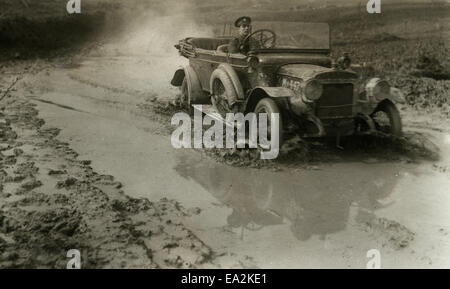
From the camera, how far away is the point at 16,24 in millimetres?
17359

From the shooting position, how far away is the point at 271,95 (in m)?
6.62

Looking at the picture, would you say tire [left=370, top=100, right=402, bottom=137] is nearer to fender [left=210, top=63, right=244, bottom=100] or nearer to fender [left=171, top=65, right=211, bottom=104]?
fender [left=210, top=63, right=244, bottom=100]

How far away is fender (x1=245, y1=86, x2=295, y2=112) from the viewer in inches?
263

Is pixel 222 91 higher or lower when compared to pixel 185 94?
higher

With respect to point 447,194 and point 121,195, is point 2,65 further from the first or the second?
point 447,194

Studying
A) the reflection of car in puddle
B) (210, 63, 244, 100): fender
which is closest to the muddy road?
the reflection of car in puddle

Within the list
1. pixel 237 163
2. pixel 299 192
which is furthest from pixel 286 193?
pixel 237 163

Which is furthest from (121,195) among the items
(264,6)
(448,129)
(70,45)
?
(264,6)

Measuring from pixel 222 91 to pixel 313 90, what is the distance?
1.98 metres

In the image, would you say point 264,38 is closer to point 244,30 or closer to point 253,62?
point 244,30

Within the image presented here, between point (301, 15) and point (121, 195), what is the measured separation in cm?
1495

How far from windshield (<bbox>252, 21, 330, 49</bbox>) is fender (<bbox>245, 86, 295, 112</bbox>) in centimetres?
111

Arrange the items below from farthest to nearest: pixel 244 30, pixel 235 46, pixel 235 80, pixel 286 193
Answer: pixel 235 46, pixel 244 30, pixel 235 80, pixel 286 193

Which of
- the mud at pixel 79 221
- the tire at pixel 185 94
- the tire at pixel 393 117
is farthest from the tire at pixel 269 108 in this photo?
the tire at pixel 185 94
